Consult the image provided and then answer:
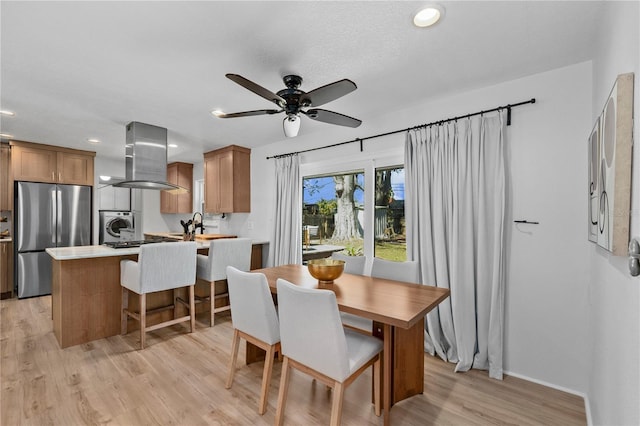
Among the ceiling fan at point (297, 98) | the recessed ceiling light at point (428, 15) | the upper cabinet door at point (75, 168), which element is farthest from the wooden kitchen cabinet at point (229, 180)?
the recessed ceiling light at point (428, 15)

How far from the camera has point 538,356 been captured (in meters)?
2.33

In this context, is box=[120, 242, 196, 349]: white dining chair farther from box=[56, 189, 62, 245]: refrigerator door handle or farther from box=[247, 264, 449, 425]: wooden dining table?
box=[56, 189, 62, 245]: refrigerator door handle

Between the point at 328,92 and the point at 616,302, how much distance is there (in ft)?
5.75

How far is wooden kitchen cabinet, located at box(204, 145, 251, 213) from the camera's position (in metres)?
4.73

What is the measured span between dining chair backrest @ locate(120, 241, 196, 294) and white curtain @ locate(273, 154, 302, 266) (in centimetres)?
129

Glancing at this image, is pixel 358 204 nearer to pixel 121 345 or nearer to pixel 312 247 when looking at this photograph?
pixel 312 247

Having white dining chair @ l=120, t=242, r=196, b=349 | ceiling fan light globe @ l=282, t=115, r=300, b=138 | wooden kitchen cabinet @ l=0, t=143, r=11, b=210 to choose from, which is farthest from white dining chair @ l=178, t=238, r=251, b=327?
wooden kitchen cabinet @ l=0, t=143, r=11, b=210

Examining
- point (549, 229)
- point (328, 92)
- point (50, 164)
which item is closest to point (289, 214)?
point (328, 92)

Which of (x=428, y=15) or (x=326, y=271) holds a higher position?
(x=428, y=15)

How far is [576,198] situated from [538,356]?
124 centimetres

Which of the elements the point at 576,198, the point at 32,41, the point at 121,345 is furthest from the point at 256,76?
the point at 121,345

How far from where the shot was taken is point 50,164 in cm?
478

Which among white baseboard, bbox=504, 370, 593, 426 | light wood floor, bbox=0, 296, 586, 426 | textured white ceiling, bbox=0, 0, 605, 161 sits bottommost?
light wood floor, bbox=0, 296, 586, 426

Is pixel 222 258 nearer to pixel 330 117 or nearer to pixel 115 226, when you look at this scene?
pixel 330 117
